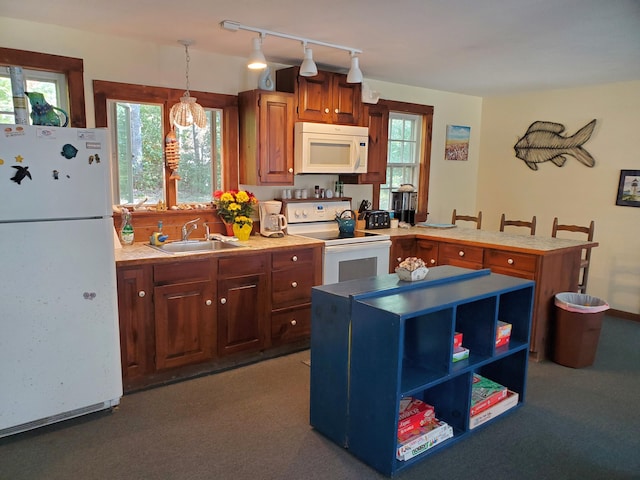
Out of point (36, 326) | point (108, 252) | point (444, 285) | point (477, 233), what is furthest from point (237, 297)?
point (477, 233)

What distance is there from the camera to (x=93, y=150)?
8.41ft

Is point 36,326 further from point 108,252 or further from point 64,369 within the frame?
point 108,252

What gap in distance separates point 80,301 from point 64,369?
38 centimetres

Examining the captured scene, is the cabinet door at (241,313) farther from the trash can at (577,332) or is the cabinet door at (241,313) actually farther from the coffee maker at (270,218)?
the trash can at (577,332)

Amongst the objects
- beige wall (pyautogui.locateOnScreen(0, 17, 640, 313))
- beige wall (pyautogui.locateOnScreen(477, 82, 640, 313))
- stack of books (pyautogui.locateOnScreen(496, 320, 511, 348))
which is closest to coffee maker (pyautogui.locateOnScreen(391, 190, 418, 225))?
beige wall (pyautogui.locateOnScreen(0, 17, 640, 313))

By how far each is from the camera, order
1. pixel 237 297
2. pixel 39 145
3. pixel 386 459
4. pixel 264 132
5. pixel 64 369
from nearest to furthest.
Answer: pixel 386 459 → pixel 39 145 → pixel 64 369 → pixel 237 297 → pixel 264 132

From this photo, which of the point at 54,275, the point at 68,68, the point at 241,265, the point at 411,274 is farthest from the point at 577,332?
the point at 68,68

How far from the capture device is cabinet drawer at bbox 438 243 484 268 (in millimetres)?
4027

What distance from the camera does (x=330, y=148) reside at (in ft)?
13.8

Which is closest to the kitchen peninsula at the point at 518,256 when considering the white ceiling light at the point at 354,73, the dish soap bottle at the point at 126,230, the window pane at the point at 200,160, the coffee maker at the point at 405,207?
the coffee maker at the point at 405,207

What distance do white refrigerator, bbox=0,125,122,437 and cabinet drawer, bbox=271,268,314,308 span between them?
1238 millimetres

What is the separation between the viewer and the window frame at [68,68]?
→ 3.05 m

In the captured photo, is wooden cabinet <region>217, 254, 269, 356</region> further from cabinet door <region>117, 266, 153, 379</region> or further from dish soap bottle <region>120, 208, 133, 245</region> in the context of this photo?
dish soap bottle <region>120, 208, 133, 245</region>

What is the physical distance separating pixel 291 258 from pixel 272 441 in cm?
148
